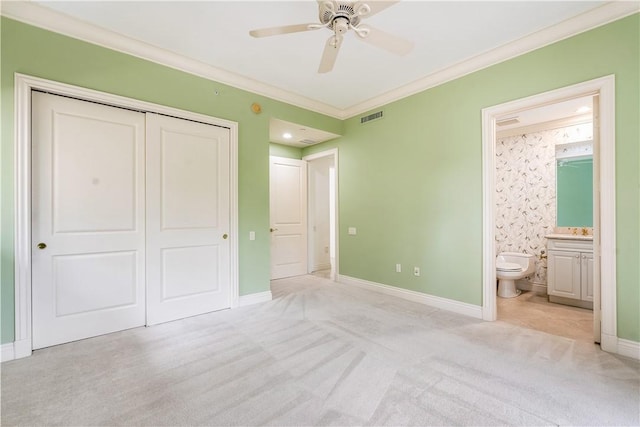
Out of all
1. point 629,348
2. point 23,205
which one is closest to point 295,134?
point 23,205

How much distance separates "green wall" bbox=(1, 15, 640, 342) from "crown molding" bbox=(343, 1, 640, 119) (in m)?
0.06

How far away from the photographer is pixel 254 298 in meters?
3.74

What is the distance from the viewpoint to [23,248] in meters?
2.35

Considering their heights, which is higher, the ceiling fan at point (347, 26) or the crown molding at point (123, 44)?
the crown molding at point (123, 44)

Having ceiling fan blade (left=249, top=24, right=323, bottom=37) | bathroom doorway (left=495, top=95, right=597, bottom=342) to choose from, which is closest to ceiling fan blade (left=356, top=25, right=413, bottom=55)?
ceiling fan blade (left=249, top=24, right=323, bottom=37)

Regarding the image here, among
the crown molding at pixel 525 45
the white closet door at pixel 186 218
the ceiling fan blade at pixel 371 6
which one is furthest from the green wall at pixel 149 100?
the ceiling fan blade at pixel 371 6

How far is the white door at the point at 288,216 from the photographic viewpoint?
530cm

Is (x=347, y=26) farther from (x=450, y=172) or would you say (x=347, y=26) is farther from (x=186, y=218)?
(x=186, y=218)

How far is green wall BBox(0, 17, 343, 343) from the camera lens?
2309mm

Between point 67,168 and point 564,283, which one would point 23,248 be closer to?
point 67,168

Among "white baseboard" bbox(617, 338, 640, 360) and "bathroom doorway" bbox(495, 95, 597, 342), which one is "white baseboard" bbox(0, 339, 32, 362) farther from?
"white baseboard" bbox(617, 338, 640, 360)

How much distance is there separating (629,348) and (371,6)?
337 centimetres

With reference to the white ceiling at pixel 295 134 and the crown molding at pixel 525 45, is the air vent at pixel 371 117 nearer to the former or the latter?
the crown molding at pixel 525 45

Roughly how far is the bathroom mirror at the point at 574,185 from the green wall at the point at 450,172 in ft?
6.70
